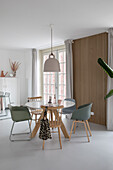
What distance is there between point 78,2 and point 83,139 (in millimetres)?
2742

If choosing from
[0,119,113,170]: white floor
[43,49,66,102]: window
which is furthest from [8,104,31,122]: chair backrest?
[43,49,66,102]: window

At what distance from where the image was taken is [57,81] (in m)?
6.42

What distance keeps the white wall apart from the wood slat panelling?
268cm

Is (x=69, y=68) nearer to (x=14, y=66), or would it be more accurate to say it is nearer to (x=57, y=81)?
(x=57, y=81)

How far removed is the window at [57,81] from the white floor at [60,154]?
2.51 metres

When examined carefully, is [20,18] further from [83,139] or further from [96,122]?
[96,122]

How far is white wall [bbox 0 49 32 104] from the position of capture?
7211 millimetres

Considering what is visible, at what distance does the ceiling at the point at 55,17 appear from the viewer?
2865mm

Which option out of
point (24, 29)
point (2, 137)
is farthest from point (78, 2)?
point (2, 137)

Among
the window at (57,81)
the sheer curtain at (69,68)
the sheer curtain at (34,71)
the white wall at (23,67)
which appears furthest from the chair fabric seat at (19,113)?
the white wall at (23,67)

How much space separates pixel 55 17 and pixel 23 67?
444 centimetres

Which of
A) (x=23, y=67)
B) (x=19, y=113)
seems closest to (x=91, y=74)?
(x=19, y=113)

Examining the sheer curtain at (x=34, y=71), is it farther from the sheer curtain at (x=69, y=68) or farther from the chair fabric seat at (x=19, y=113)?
the chair fabric seat at (x=19, y=113)

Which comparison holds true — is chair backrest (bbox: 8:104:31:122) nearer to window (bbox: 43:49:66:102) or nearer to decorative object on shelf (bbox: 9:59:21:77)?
window (bbox: 43:49:66:102)
